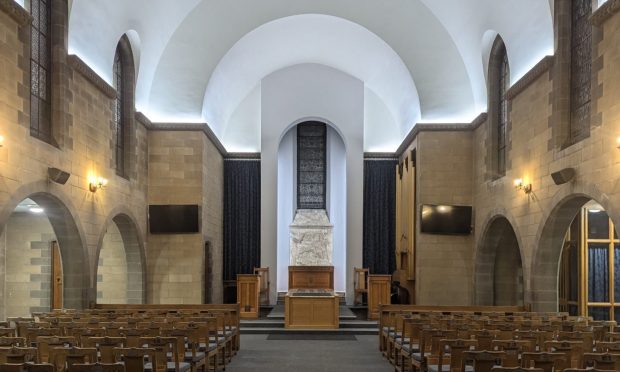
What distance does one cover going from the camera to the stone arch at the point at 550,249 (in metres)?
9.55

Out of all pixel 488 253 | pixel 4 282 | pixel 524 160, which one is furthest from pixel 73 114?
pixel 488 253

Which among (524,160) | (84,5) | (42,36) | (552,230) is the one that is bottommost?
(552,230)

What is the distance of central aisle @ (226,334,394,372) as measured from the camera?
876 cm

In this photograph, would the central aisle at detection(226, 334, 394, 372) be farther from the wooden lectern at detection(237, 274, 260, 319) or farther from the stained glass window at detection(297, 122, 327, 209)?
the stained glass window at detection(297, 122, 327, 209)

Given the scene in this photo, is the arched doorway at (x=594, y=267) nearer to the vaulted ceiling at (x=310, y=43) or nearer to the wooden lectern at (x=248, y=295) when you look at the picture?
the vaulted ceiling at (x=310, y=43)

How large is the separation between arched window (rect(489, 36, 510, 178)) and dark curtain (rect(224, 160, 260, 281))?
8223mm

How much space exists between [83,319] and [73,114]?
12.7 feet

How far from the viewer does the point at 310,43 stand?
17109 mm

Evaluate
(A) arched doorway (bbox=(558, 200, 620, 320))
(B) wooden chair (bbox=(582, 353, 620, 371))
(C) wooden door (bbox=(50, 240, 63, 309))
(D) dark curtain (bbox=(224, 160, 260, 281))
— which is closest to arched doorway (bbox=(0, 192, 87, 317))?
(C) wooden door (bbox=(50, 240, 63, 309))

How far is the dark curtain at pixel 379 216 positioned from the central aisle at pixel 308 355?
23.4 ft

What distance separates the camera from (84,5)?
10234 millimetres

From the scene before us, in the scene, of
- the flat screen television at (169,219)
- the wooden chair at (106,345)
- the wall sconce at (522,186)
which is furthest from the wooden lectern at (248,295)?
the wooden chair at (106,345)

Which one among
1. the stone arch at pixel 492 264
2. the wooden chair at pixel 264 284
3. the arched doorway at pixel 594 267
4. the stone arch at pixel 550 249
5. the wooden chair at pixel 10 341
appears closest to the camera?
the wooden chair at pixel 10 341

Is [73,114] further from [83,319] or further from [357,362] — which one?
[357,362]
